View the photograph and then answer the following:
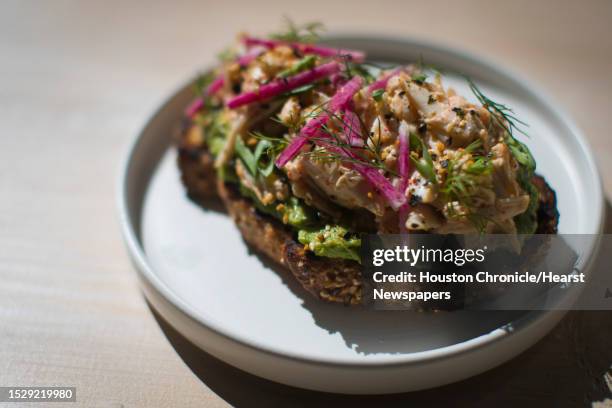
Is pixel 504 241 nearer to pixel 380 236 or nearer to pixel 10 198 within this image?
pixel 380 236

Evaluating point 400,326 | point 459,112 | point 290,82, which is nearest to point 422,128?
point 459,112

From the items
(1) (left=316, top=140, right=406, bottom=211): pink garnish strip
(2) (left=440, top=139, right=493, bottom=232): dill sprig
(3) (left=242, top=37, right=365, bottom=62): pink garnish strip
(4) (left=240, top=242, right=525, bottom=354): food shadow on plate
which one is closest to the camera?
(2) (left=440, top=139, right=493, bottom=232): dill sprig

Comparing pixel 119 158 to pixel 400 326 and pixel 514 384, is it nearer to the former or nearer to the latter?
pixel 400 326

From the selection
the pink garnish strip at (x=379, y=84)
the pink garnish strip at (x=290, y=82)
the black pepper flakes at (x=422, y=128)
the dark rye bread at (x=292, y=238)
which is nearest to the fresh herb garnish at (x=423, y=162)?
the black pepper flakes at (x=422, y=128)

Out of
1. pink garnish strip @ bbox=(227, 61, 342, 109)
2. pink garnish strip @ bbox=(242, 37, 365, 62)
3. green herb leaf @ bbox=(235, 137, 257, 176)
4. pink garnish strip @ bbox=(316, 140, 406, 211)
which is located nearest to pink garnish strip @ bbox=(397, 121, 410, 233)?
pink garnish strip @ bbox=(316, 140, 406, 211)

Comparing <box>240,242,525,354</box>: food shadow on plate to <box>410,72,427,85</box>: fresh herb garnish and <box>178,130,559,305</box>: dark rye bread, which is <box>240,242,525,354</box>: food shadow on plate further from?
<box>410,72,427,85</box>: fresh herb garnish

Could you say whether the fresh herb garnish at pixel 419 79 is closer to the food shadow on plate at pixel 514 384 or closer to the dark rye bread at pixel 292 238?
the dark rye bread at pixel 292 238

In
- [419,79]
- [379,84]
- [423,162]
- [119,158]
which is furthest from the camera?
[119,158]

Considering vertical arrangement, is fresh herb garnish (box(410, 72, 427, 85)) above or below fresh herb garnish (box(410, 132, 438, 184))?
above
